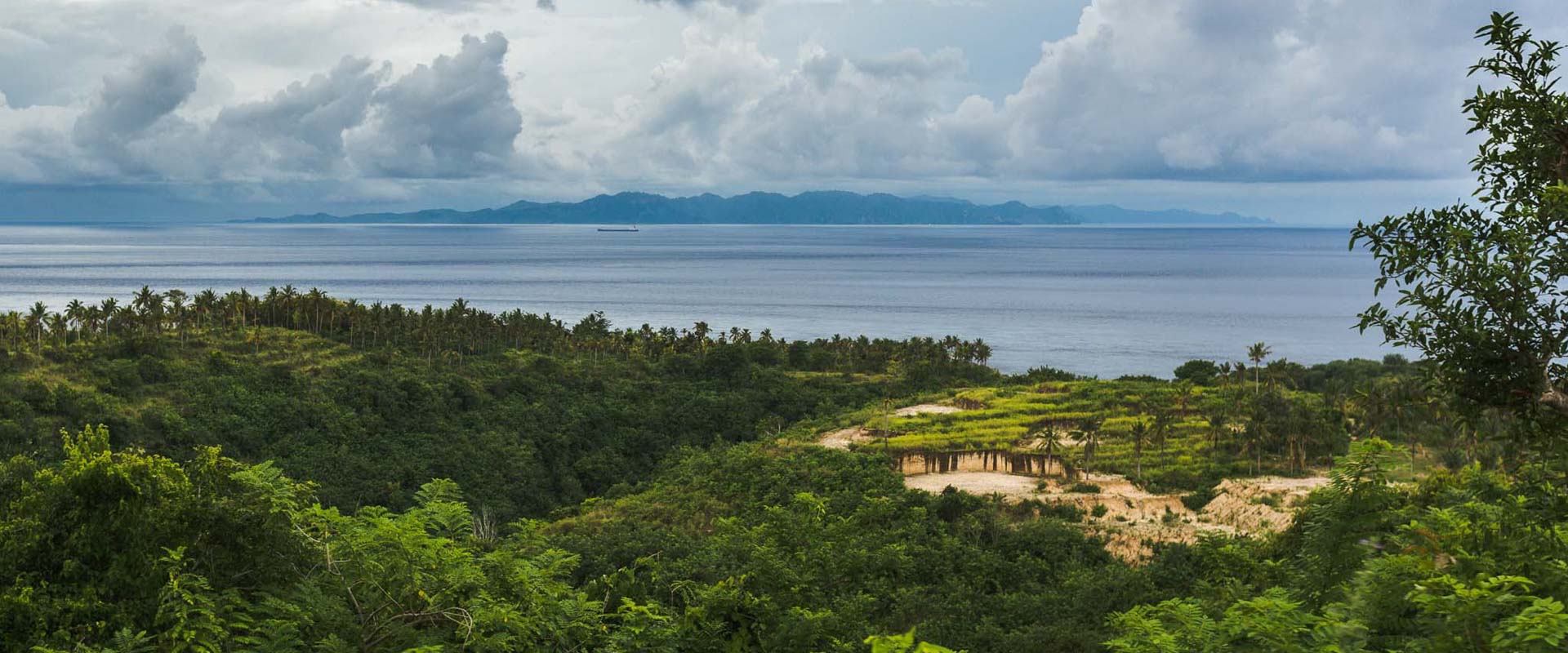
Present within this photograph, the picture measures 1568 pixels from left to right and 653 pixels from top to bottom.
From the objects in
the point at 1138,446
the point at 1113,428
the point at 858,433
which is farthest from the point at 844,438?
the point at 1138,446

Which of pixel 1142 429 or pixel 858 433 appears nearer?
pixel 1142 429

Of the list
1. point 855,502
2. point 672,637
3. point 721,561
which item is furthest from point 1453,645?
point 855,502

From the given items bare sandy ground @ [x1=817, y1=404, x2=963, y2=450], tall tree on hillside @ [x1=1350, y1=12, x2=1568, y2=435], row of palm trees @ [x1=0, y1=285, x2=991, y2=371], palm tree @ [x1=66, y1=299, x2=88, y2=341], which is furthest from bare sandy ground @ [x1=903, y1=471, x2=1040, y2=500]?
palm tree @ [x1=66, y1=299, x2=88, y2=341]

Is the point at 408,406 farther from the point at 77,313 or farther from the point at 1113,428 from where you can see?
the point at 1113,428

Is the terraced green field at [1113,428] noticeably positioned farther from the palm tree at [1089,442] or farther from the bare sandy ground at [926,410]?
the bare sandy ground at [926,410]

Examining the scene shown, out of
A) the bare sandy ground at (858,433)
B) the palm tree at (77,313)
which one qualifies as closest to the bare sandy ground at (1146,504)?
the bare sandy ground at (858,433)

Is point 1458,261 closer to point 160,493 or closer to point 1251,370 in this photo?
point 160,493
